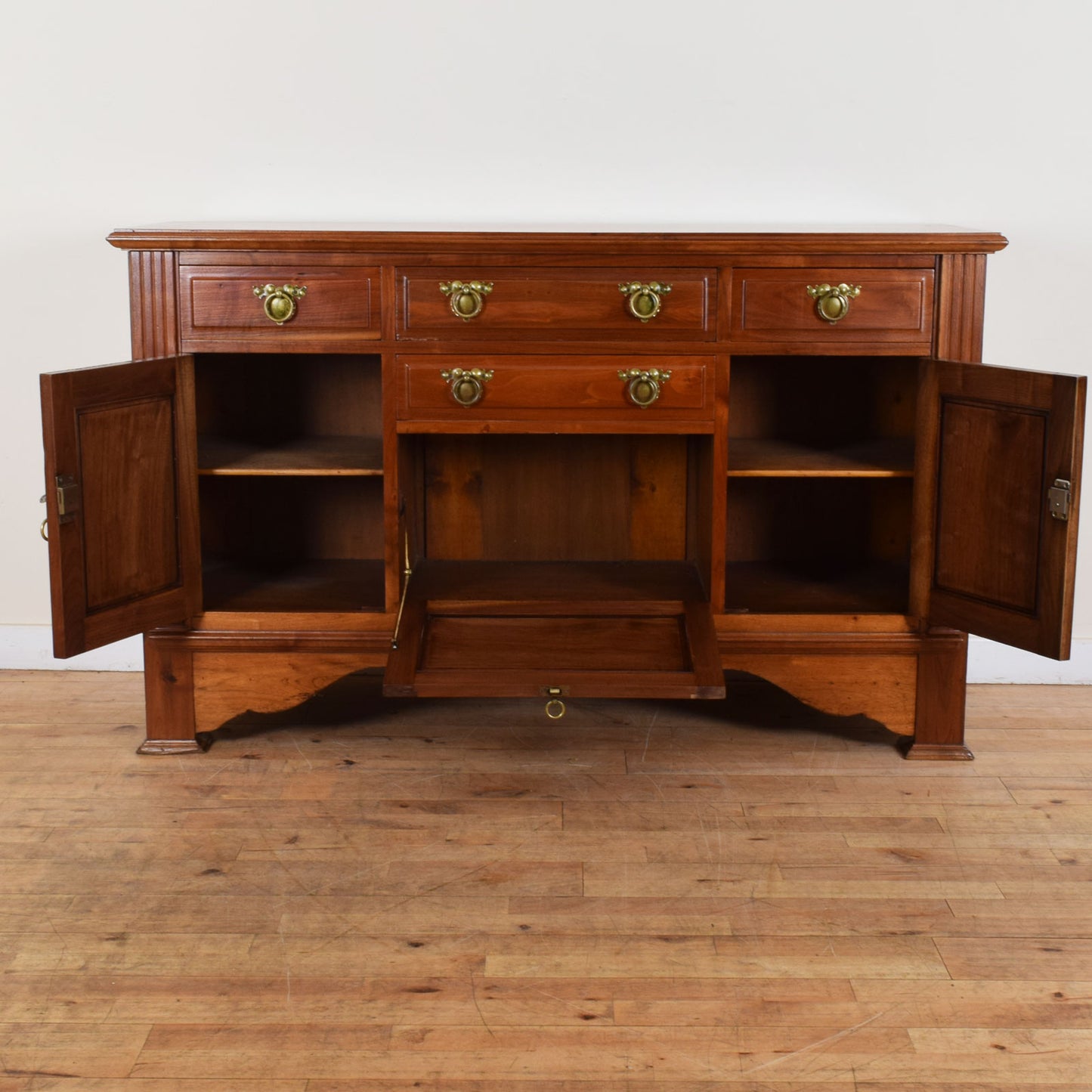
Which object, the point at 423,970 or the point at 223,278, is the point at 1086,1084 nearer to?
the point at 423,970

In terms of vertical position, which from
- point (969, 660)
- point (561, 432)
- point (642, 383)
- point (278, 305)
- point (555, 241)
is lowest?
point (969, 660)

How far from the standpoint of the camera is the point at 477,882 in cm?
247

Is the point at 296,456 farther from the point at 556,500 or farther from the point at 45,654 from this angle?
the point at 45,654

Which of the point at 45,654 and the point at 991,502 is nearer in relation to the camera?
the point at 991,502

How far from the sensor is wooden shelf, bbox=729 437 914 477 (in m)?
2.97

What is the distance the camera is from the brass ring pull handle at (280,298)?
2836 mm

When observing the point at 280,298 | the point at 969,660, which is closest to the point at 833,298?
the point at 280,298

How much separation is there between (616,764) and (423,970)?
0.92 metres

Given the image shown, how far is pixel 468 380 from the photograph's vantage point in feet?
9.37

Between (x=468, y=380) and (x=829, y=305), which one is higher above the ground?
(x=829, y=305)

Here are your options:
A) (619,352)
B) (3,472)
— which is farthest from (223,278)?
(3,472)

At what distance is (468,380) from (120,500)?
2.40 feet

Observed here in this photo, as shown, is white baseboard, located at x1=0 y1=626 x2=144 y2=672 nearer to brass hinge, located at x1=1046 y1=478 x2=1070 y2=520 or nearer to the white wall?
the white wall

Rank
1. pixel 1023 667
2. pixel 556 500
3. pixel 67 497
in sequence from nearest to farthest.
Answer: pixel 67 497 → pixel 556 500 → pixel 1023 667
